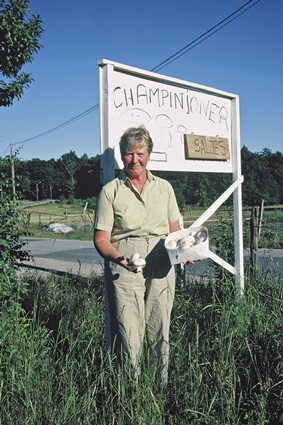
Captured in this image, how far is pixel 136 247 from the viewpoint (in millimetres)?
2902

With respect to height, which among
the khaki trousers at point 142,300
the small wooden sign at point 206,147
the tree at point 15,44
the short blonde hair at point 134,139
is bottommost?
the khaki trousers at point 142,300

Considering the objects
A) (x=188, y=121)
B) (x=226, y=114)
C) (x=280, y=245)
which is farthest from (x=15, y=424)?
(x=280, y=245)

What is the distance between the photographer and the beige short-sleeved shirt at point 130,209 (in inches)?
113

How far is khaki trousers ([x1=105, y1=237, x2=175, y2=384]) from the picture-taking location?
114 inches

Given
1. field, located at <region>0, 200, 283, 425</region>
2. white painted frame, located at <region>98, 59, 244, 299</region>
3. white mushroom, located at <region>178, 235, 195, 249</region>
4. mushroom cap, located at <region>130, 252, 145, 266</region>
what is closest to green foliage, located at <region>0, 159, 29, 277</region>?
field, located at <region>0, 200, 283, 425</region>

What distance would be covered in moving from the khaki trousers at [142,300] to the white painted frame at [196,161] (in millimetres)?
736

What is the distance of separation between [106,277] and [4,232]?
Result: 1.15 metres

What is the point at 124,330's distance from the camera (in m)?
2.89

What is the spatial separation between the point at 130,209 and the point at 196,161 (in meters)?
1.71

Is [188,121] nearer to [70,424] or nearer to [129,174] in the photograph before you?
[129,174]

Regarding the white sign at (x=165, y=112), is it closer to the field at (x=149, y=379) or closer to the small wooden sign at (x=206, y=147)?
the small wooden sign at (x=206, y=147)

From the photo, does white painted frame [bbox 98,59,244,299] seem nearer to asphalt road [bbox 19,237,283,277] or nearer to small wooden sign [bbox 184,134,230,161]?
small wooden sign [bbox 184,134,230,161]

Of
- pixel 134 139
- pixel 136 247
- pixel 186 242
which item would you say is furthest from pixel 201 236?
pixel 134 139

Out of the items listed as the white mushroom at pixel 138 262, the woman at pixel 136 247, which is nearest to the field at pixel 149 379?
the woman at pixel 136 247
